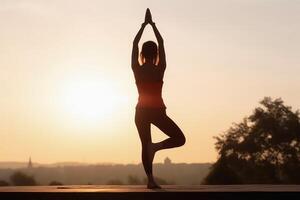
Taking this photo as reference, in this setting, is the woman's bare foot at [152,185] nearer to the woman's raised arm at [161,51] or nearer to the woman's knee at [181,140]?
the woman's knee at [181,140]

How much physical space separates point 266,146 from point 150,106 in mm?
47343

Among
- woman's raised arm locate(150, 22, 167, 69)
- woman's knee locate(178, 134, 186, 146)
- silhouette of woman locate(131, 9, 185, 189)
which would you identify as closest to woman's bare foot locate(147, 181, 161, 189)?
silhouette of woman locate(131, 9, 185, 189)

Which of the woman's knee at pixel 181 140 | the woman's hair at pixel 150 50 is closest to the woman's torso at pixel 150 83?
the woman's hair at pixel 150 50

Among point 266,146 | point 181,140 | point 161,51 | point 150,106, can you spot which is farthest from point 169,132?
point 266,146

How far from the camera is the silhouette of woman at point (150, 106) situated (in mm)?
8680

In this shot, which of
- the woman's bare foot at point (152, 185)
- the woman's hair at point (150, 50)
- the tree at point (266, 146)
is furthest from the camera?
the tree at point (266, 146)

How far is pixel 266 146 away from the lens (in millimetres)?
54531

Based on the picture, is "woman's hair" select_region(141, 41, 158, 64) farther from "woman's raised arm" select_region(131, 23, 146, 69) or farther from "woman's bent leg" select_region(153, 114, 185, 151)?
"woman's bent leg" select_region(153, 114, 185, 151)

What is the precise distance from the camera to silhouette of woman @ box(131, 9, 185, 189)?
868 cm

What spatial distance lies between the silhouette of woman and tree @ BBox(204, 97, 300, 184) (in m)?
44.2

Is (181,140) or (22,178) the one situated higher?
(181,140)

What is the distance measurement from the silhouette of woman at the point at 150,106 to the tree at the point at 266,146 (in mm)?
44202

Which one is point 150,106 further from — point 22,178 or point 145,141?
point 22,178
